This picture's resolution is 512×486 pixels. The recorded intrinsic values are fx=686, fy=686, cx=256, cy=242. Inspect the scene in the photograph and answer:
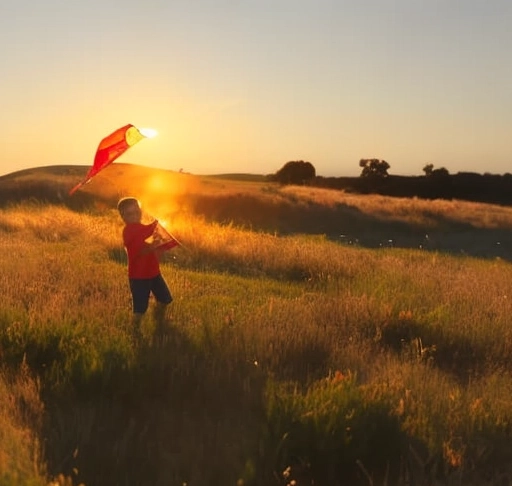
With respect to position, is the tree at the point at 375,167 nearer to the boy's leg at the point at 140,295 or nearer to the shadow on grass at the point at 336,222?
the shadow on grass at the point at 336,222

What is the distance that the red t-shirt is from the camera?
700 cm

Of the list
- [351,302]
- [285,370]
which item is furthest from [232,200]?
[285,370]

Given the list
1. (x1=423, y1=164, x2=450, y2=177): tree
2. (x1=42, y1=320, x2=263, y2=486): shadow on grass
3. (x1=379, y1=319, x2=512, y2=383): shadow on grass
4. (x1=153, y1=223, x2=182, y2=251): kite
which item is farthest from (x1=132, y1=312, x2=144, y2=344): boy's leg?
(x1=423, y1=164, x2=450, y2=177): tree

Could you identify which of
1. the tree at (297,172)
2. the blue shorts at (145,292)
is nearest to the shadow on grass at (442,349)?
the blue shorts at (145,292)

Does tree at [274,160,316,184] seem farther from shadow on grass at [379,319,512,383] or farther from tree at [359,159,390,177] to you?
shadow on grass at [379,319,512,383]

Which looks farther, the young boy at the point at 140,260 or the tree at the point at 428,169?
the tree at the point at 428,169

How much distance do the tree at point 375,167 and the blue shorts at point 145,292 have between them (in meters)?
72.6

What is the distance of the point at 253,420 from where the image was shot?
4.30 metres

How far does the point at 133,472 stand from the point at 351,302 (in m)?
3.87

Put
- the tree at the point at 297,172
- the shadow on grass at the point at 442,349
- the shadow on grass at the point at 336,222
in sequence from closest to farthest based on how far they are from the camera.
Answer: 1. the shadow on grass at the point at 442,349
2. the shadow on grass at the point at 336,222
3. the tree at the point at 297,172

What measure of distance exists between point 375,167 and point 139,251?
2879 inches

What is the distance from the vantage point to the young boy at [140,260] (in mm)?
6957

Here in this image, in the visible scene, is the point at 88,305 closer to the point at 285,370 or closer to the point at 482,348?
the point at 285,370

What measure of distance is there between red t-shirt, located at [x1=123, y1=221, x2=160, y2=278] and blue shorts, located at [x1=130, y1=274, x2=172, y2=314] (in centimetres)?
6
